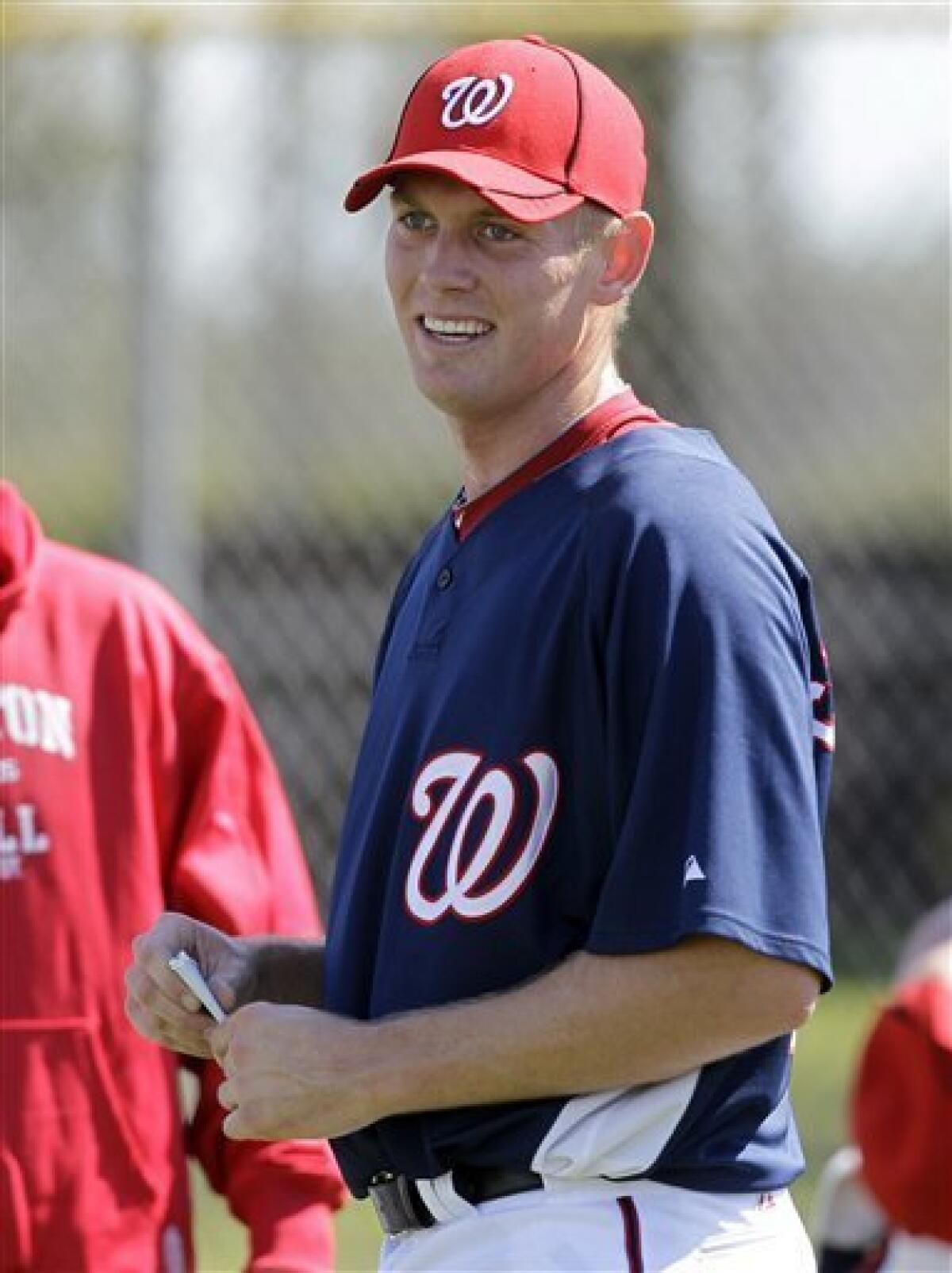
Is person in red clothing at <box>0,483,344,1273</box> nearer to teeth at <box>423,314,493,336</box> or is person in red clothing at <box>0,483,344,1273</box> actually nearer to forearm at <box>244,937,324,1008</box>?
forearm at <box>244,937,324,1008</box>

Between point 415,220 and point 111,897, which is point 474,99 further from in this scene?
point 111,897

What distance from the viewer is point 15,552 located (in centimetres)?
386

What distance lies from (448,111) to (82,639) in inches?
47.5

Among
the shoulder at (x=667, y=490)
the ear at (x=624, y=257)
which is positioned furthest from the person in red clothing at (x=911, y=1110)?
the ear at (x=624, y=257)

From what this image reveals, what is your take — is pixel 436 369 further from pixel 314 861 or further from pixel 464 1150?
pixel 314 861

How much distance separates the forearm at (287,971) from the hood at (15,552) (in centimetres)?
86

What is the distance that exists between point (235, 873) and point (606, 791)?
4.03 feet

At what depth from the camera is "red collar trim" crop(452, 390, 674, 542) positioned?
9.56 ft

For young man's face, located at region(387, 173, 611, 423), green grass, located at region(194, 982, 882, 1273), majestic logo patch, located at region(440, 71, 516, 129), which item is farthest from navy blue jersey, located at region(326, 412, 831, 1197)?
green grass, located at region(194, 982, 882, 1273)

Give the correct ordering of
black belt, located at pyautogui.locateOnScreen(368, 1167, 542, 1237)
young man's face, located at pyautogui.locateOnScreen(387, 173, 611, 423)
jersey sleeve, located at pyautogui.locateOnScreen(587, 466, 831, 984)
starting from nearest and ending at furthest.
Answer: jersey sleeve, located at pyautogui.locateOnScreen(587, 466, 831, 984)
black belt, located at pyautogui.locateOnScreen(368, 1167, 542, 1237)
young man's face, located at pyautogui.locateOnScreen(387, 173, 611, 423)

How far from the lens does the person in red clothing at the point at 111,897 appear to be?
3.69m

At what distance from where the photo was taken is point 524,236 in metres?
2.91

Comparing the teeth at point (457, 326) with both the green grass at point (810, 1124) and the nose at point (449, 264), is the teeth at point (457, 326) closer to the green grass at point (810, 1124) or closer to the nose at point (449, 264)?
the nose at point (449, 264)

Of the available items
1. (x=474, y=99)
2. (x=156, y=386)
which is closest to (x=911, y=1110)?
(x=474, y=99)
